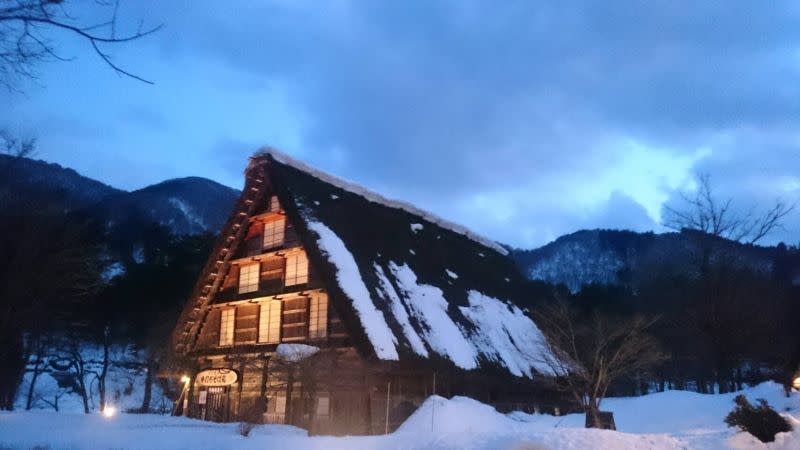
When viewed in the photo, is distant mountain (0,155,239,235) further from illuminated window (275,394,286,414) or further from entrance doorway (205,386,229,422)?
illuminated window (275,394,286,414)

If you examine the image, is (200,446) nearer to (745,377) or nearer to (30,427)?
(30,427)

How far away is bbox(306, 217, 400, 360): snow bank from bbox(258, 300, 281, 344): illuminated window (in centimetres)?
410

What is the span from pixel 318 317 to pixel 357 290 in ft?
9.39

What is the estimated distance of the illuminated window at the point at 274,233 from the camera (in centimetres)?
2506

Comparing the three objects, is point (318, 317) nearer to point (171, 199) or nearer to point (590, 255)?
point (171, 199)

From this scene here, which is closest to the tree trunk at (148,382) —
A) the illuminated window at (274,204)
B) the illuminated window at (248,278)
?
the illuminated window at (248,278)

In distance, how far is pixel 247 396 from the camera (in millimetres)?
24766

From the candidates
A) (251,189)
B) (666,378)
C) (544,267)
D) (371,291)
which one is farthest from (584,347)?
(544,267)

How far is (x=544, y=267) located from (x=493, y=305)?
73.9m

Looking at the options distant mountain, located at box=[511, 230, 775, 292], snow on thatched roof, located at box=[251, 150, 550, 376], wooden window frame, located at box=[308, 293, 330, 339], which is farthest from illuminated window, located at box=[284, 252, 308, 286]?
distant mountain, located at box=[511, 230, 775, 292]

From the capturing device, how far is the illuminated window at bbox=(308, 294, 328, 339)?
22.3 m

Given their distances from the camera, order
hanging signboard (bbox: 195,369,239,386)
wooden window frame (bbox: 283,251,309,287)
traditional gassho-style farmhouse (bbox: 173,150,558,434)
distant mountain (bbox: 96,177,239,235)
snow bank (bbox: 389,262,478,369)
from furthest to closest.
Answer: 1. distant mountain (bbox: 96,177,239,235)
2. hanging signboard (bbox: 195,369,239,386)
3. wooden window frame (bbox: 283,251,309,287)
4. snow bank (bbox: 389,262,478,369)
5. traditional gassho-style farmhouse (bbox: 173,150,558,434)

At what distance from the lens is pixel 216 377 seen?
24.7 metres

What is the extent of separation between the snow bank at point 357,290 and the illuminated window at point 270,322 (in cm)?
410
